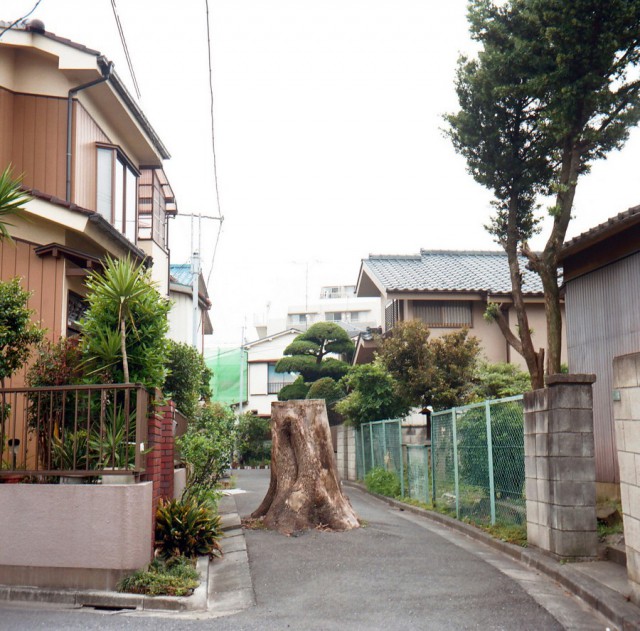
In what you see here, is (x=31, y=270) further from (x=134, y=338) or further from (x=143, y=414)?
(x=143, y=414)

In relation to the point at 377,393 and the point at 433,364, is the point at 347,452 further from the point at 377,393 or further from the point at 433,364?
the point at 433,364

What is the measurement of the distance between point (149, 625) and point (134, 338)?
135 inches

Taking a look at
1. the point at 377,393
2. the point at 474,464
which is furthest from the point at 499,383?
the point at 474,464

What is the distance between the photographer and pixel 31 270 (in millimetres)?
11570

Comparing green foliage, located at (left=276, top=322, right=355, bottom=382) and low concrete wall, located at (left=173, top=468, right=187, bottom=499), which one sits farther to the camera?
green foliage, located at (left=276, top=322, right=355, bottom=382)

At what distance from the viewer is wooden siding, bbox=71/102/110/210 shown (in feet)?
45.4

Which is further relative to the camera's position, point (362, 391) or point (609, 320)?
point (362, 391)

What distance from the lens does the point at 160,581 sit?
24.9 feet

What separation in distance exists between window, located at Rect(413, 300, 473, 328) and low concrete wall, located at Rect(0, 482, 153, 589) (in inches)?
746

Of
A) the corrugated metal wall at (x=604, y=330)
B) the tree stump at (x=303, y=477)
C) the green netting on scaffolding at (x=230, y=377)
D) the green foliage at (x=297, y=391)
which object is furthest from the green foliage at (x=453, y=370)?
the green netting on scaffolding at (x=230, y=377)

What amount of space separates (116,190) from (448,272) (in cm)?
1683

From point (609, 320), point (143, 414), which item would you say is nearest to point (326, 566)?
point (143, 414)

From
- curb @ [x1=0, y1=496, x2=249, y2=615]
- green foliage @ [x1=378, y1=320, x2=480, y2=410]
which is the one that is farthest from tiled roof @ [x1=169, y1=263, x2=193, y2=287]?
curb @ [x1=0, y1=496, x2=249, y2=615]

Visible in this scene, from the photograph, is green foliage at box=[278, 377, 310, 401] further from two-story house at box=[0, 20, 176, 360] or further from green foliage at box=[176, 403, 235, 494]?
green foliage at box=[176, 403, 235, 494]
